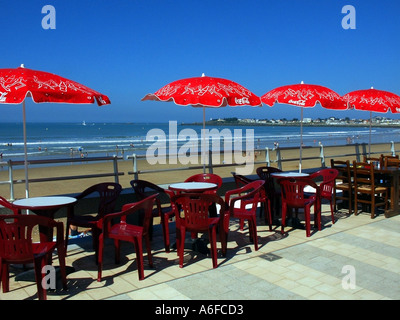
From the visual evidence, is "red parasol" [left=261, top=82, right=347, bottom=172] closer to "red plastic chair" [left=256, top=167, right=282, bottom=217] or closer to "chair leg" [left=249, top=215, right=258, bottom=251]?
"red plastic chair" [left=256, top=167, right=282, bottom=217]

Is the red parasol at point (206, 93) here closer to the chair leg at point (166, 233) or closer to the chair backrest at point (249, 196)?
the chair backrest at point (249, 196)

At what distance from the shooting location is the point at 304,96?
6.46 metres

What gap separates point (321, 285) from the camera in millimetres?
4035

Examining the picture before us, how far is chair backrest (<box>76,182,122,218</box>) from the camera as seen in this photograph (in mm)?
5133

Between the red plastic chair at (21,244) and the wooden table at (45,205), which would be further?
the wooden table at (45,205)

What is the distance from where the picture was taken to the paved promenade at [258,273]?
3830mm

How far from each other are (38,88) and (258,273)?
9.93ft

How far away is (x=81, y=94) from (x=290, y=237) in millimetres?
3586

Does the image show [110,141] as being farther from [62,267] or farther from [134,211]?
[62,267]

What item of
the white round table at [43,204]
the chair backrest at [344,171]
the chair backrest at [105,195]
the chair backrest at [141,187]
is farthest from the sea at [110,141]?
the chair backrest at [344,171]

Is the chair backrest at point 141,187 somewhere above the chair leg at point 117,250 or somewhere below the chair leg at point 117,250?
above

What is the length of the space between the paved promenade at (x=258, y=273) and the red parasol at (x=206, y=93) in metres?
1.95

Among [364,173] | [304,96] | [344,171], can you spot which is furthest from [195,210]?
[344,171]
